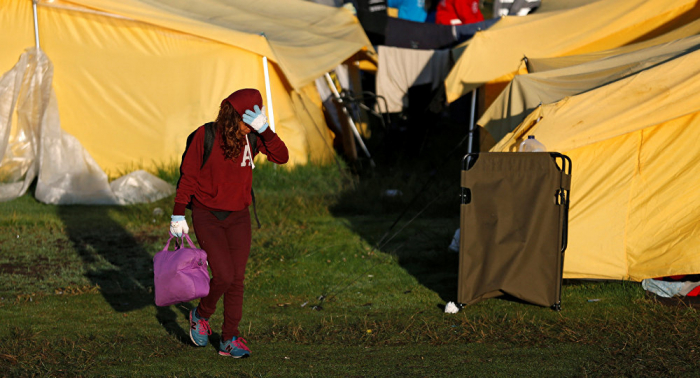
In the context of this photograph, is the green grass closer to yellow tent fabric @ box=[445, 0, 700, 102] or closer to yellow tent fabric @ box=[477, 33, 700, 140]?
yellow tent fabric @ box=[477, 33, 700, 140]

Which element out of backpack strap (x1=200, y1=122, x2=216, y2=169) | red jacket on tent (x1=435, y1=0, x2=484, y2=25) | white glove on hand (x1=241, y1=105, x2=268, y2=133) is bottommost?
backpack strap (x1=200, y1=122, x2=216, y2=169)

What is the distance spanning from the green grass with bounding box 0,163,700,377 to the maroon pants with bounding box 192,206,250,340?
0.34 meters

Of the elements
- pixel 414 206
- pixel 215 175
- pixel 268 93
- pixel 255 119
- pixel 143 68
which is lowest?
pixel 414 206

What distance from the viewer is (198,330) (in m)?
5.22

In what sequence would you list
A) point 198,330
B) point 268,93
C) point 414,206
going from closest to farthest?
1. point 198,330
2. point 414,206
3. point 268,93

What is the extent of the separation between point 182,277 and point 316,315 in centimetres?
179

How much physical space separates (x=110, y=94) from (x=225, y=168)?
7.97 meters

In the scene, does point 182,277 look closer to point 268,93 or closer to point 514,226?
point 514,226

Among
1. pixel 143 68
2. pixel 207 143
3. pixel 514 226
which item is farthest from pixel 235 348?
pixel 143 68

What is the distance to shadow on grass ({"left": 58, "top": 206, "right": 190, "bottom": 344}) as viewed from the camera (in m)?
6.61

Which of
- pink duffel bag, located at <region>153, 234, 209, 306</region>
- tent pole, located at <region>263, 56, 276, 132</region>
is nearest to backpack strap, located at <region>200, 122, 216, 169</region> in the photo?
pink duffel bag, located at <region>153, 234, 209, 306</region>

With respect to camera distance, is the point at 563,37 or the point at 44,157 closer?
the point at 44,157

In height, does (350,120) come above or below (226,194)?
below

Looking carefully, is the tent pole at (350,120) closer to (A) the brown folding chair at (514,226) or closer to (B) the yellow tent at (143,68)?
(B) the yellow tent at (143,68)
